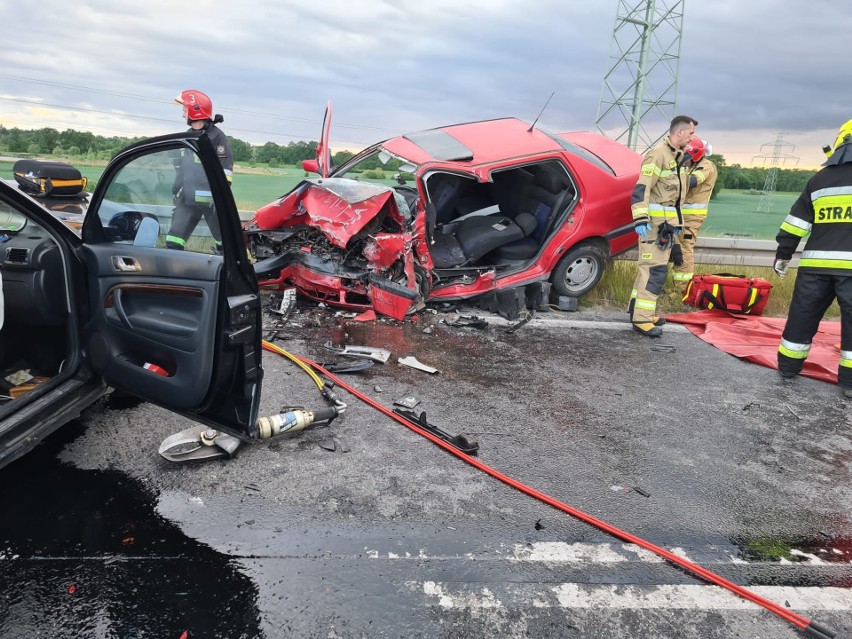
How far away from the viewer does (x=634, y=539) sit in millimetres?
2395

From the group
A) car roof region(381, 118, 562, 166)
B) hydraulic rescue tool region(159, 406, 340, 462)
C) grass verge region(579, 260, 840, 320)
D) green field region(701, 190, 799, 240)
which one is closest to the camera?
hydraulic rescue tool region(159, 406, 340, 462)

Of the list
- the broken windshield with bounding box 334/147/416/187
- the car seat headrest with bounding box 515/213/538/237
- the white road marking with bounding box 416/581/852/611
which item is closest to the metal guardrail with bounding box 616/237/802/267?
the car seat headrest with bounding box 515/213/538/237

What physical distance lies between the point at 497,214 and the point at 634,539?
460 centimetres

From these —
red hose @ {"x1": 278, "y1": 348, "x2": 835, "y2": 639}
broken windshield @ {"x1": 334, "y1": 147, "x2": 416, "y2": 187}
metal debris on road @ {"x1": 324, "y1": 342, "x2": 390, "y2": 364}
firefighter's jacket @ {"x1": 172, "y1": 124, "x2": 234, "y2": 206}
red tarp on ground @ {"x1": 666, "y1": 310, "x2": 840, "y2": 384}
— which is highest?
broken windshield @ {"x1": 334, "y1": 147, "x2": 416, "y2": 187}

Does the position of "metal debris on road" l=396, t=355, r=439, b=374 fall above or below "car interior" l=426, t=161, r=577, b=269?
below

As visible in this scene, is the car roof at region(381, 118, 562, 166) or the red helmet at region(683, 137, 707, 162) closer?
the car roof at region(381, 118, 562, 166)

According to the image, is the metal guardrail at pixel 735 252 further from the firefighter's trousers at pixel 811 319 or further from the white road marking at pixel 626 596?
the white road marking at pixel 626 596

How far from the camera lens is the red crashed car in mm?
4955

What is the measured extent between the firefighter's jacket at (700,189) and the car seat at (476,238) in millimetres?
1656

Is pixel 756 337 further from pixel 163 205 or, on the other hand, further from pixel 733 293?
pixel 163 205

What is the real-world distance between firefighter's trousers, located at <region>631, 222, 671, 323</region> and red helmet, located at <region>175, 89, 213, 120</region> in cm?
438

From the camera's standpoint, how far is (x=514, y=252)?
5.84 metres

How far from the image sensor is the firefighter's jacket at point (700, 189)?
5702 mm

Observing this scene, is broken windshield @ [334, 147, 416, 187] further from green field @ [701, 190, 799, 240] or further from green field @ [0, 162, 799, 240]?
green field @ [701, 190, 799, 240]
